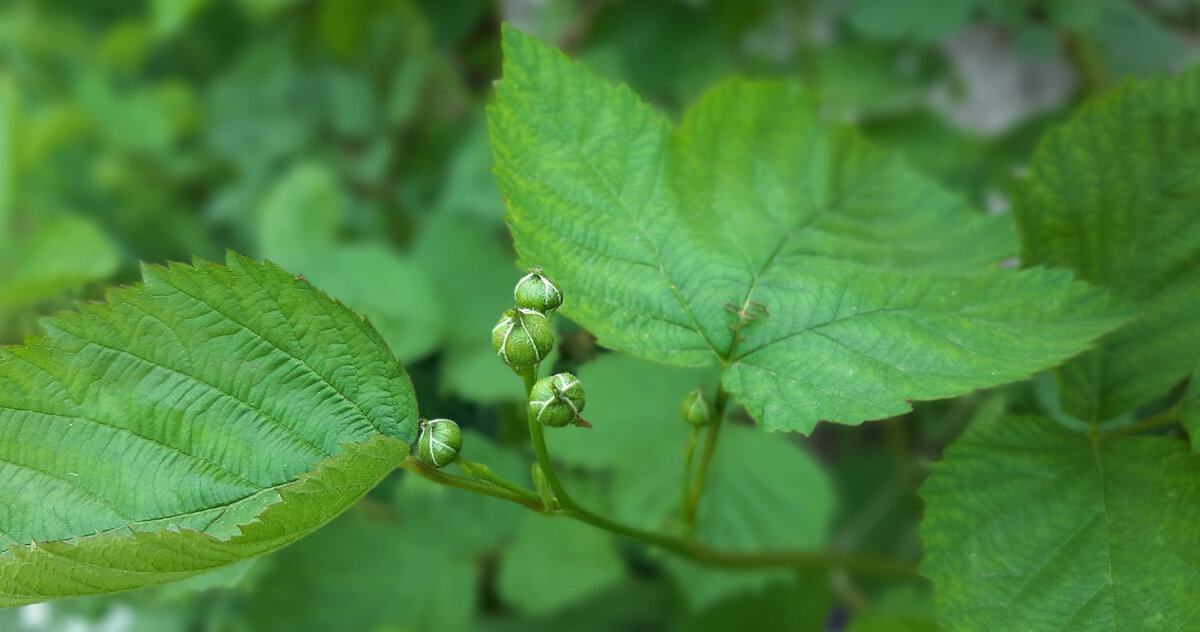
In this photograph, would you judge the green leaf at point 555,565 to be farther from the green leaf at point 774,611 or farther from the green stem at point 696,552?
the green stem at point 696,552

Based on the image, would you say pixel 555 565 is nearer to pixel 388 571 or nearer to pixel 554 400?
pixel 388 571

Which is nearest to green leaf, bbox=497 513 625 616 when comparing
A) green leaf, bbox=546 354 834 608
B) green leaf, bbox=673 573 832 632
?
green leaf, bbox=546 354 834 608

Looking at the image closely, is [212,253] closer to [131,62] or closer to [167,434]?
[131,62]

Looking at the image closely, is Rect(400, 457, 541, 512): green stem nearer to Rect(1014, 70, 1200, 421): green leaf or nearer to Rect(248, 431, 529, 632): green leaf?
Rect(1014, 70, 1200, 421): green leaf

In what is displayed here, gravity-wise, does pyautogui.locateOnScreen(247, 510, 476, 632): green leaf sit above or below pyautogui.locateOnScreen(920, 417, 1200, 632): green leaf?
below

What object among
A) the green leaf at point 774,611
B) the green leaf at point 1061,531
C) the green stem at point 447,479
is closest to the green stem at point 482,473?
the green stem at point 447,479

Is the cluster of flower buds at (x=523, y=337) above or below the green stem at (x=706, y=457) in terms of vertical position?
above

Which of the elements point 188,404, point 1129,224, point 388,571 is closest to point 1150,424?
point 1129,224
